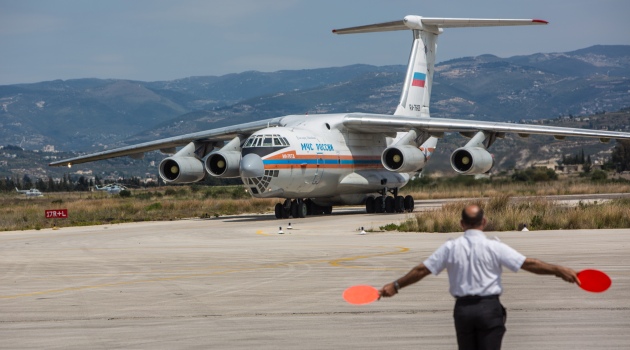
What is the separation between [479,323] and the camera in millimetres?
7586

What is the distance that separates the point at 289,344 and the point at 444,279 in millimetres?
5249

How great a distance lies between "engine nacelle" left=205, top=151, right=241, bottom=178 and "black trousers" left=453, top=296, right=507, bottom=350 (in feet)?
91.7

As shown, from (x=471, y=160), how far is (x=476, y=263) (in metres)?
26.5

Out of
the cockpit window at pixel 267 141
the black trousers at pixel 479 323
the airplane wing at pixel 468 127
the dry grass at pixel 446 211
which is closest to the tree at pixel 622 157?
the dry grass at pixel 446 211

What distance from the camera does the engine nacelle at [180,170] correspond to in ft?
118

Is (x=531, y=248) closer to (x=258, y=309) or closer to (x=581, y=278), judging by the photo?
(x=258, y=309)

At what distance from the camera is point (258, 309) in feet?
41.2

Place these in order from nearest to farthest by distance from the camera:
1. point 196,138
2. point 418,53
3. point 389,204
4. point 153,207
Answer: point 389,204, point 196,138, point 418,53, point 153,207

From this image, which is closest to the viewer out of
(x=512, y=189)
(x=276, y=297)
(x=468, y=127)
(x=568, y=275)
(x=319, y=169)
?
(x=568, y=275)

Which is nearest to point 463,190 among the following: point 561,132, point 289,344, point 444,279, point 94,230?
point 561,132

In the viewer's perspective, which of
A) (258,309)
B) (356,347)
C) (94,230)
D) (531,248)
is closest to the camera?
(356,347)

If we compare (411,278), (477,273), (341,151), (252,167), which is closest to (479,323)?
(477,273)

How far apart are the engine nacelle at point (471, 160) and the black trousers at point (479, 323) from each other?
26442 mm

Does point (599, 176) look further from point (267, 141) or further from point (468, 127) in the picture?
point (267, 141)
